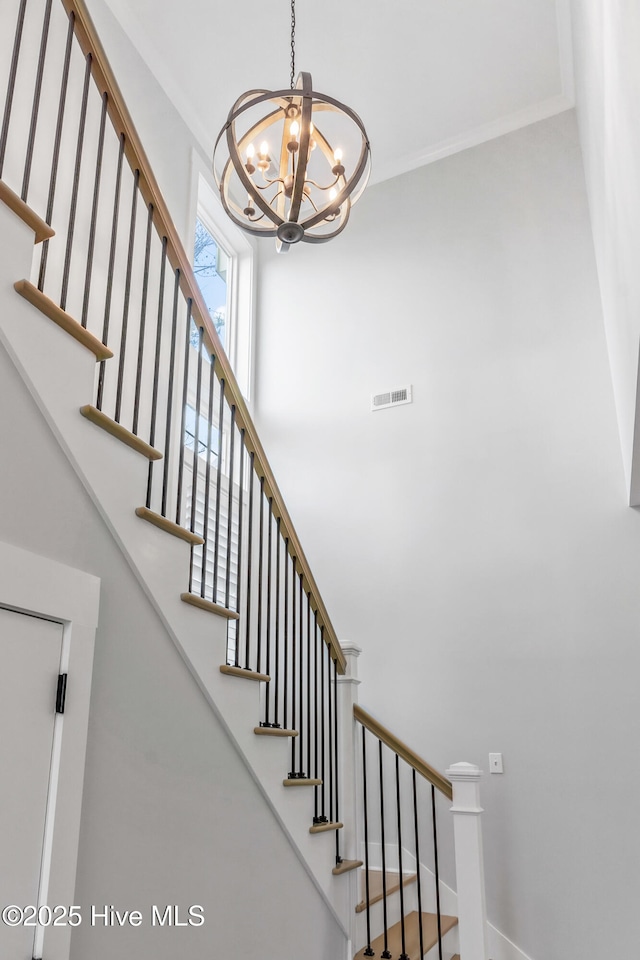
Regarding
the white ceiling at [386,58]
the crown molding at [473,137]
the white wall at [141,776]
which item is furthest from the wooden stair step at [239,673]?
the crown molding at [473,137]

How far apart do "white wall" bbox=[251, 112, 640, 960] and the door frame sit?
9.11 feet

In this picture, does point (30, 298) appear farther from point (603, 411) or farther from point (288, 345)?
point (288, 345)

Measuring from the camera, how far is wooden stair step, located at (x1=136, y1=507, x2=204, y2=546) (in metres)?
2.20

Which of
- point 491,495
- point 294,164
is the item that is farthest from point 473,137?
point 294,164

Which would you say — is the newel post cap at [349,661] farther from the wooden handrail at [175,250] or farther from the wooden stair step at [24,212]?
the wooden stair step at [24,212]

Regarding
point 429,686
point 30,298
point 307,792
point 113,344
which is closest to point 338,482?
point 429,686

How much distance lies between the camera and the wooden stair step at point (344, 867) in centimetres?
304

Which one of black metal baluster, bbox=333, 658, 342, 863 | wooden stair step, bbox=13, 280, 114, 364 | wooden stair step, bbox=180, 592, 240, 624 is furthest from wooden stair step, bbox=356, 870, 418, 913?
wooden stair step, bbox=13, 280, 114, 364

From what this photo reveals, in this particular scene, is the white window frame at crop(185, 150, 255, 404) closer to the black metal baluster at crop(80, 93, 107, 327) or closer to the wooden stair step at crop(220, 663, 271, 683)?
the black metal baluster at crop(80, 93, 107, 327)

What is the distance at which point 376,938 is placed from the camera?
3438mm

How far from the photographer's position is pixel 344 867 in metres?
3.09

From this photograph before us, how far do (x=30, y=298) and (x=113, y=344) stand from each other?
2.08 metres

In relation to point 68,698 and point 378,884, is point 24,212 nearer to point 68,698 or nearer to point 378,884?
point 68,698

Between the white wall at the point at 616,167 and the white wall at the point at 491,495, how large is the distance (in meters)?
0.43
